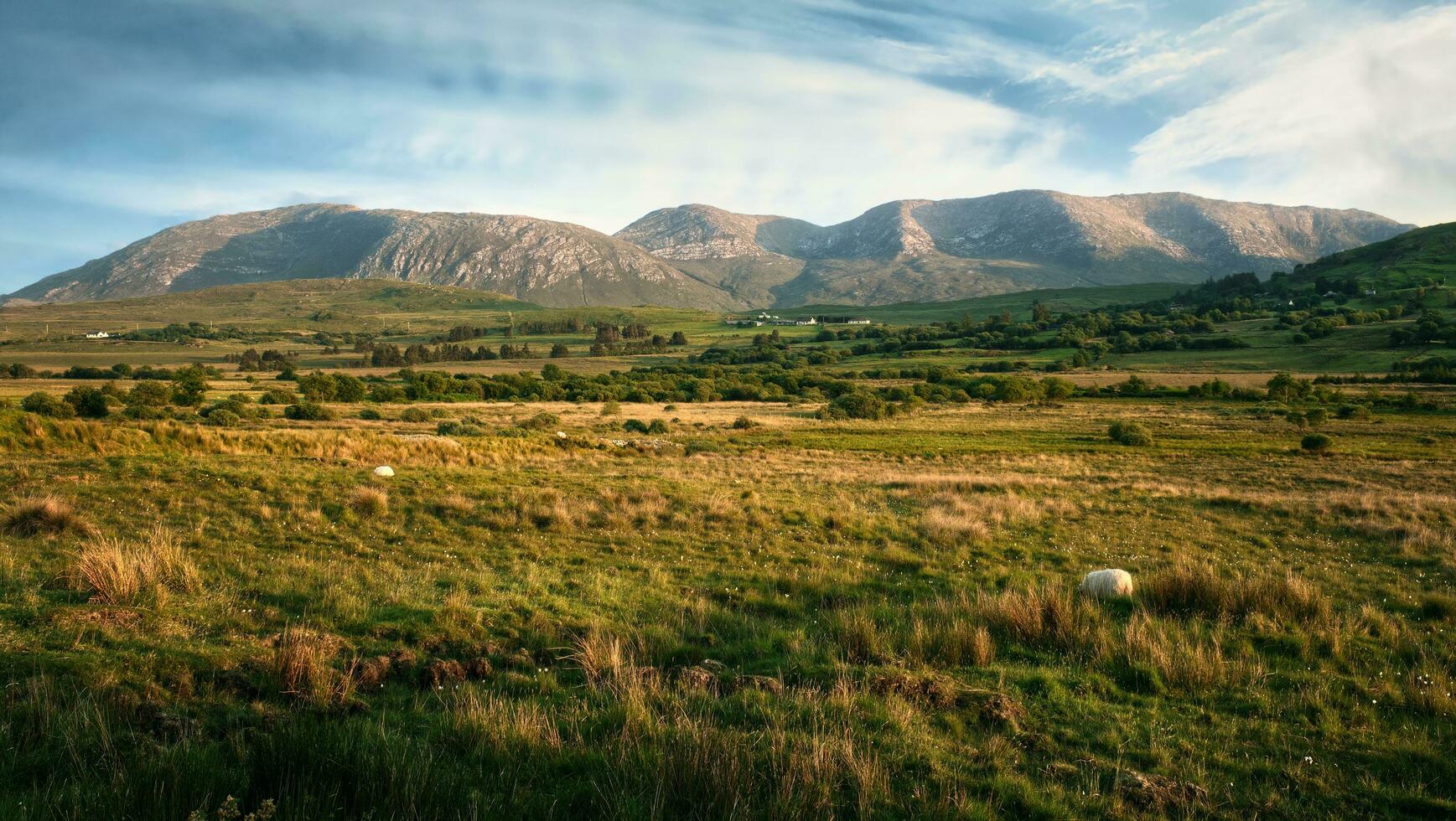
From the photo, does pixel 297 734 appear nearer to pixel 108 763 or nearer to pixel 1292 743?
pixel 108 763

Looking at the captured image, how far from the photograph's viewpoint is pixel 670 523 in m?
16.9

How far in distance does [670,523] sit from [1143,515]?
598 inches

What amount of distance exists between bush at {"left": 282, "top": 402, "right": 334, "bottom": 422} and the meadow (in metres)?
26.2

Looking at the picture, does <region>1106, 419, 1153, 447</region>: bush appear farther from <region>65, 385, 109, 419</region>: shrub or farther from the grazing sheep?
<region>65, 385, 109, 419</region>: shrub

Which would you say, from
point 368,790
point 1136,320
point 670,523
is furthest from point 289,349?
point 1136,320

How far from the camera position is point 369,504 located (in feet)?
51.0

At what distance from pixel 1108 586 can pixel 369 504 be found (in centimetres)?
1478

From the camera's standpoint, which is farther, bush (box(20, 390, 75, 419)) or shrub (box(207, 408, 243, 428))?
shrub (box(207, 408, 243, 428))

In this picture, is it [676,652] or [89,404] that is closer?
[676,652]

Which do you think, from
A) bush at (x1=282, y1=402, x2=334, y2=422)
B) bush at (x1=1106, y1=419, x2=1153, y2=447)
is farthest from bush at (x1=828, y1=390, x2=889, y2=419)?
bush at (x1=282, y1=402, x2=334, y2=422)

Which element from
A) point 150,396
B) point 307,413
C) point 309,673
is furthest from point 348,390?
point 309,673

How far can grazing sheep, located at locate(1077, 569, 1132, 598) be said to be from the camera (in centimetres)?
1105

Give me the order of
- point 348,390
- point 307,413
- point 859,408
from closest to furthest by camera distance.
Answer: point 307,413 → point 348,390 → point 859,408

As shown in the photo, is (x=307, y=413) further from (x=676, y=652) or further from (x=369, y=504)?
(x=676, y=652)
